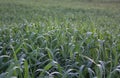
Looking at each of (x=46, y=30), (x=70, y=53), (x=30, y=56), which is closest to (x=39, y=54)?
(x=30, y=56)

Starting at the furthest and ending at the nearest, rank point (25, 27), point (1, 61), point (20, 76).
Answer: point (25, 27)
point (1, 61)
point (20, 76)

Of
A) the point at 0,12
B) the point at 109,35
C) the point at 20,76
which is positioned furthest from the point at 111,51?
the point at 0,12

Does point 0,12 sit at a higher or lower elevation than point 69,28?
lower

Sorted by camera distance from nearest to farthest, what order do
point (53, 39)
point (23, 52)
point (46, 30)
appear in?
1. point (23, 52)
2. point (53, 39)
3. point (46, 30)

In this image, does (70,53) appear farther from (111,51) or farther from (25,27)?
(25,27)

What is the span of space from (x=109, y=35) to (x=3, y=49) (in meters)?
2.19

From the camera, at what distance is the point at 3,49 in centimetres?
448

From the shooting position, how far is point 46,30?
576cm

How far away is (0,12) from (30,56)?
32.2 feet

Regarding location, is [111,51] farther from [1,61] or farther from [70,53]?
[1,61]

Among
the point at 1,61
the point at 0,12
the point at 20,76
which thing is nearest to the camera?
the point at 20,76

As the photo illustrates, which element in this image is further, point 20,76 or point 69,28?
point 69,28

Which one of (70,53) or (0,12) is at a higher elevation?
(70,53)

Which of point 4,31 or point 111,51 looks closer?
point 111,51
